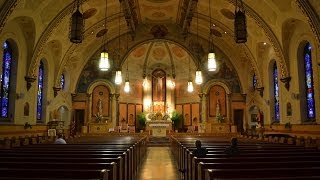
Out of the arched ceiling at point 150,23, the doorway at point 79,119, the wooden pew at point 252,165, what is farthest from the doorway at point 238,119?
the wooden pew at point 252,165

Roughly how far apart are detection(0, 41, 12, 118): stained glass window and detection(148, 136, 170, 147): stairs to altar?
32.9 ft

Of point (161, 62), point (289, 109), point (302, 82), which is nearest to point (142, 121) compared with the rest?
point (161, 62)

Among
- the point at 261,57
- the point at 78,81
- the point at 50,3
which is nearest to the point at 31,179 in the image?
the point at 50,3

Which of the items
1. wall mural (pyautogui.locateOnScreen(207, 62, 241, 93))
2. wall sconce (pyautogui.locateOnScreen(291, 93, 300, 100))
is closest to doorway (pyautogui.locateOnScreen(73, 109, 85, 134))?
wall mural (pyautogui.locateOnScreen(207, 62, 241, 93))

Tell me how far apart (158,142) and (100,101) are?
7.31m

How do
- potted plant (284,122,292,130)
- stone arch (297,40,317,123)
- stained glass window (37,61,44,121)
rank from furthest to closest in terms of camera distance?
stained glass window (37,61,44,121), potted plant (284,122,292,130), stone arch (297,40,317,123)

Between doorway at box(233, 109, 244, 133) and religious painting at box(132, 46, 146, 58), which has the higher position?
religious painting at box(132, 46, 146, 58)

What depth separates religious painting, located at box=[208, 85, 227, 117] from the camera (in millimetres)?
27438

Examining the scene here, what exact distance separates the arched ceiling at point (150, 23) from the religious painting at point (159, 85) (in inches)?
64.4

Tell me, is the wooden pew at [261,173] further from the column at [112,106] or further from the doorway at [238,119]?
the column at [112,106]

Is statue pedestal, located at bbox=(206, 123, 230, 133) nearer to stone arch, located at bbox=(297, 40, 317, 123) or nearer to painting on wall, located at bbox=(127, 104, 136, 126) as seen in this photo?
painting on wall, located at bbox=(127, 104, 136, 126)

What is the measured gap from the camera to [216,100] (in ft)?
90.4

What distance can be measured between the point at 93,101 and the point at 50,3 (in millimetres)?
12233

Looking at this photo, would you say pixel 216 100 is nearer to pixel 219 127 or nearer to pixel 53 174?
pixel 219 127
